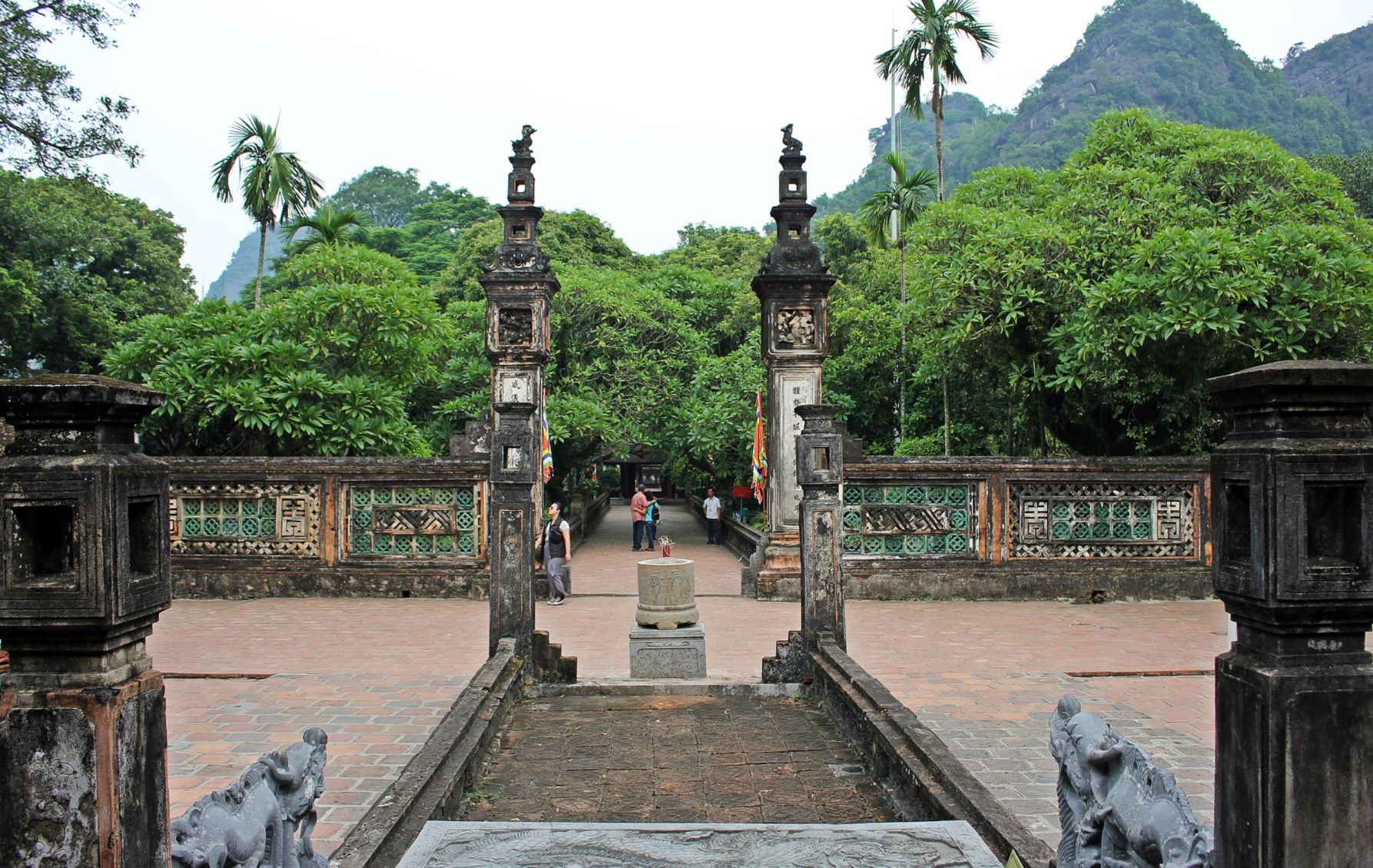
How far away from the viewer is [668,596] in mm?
8336

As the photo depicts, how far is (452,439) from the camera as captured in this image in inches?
535

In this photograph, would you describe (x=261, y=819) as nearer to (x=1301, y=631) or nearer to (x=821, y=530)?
(x=1301, y=631)

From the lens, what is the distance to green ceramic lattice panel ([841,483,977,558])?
12.8m

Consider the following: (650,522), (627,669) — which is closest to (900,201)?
(650,522)

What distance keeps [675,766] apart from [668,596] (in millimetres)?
2760

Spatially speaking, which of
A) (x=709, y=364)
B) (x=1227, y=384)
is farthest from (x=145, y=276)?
(x=1227, y=384)

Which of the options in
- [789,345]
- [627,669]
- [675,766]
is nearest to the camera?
[675,766]

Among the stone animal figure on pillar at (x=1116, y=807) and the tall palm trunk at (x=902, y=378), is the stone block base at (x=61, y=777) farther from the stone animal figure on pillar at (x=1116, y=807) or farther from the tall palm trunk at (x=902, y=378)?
the tall palm trunk at (x=902, y=378)

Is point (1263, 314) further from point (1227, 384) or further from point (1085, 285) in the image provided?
point (1227, 384)

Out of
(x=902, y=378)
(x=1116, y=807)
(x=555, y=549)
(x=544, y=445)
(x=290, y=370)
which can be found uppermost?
(x=902, y=378)

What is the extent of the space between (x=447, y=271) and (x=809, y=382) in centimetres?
2100

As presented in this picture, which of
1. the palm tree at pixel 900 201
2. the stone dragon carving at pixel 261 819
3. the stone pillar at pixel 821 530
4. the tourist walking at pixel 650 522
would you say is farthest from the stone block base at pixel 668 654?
the palm tree at pixel 900 201

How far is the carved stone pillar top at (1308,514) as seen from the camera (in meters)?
2.54

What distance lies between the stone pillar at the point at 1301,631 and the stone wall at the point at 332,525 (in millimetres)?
11325
